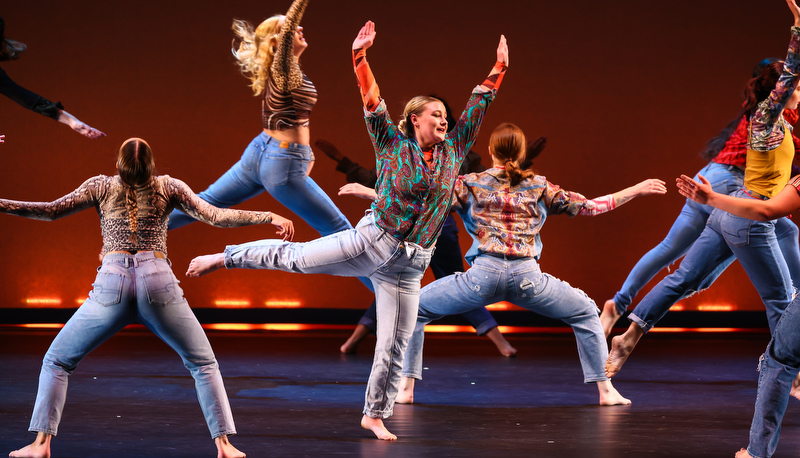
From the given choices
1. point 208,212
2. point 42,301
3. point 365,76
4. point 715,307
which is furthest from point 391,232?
point 715,307

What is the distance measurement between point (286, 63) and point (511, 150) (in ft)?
3.90

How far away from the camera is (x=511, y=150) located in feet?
14.7

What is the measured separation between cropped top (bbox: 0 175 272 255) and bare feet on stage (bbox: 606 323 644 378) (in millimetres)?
2369

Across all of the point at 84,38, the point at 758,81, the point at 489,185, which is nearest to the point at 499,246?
the point at 489,185

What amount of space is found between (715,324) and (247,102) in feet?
15.7

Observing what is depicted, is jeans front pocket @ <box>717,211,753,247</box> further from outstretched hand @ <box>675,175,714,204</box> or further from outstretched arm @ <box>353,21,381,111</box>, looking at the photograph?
outstretched arm @ <box>353,21,381,111</box>

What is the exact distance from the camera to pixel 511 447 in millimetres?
3631

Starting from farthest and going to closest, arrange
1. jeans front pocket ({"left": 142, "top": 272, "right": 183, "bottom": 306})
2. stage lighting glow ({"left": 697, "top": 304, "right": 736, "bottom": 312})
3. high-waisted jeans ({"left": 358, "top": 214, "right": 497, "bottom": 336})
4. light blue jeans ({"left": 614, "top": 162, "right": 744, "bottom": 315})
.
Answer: stage lighting glow ({"left": 697, "top": 304, "right": 736, "bottom": 312}) < high-waisted jeans ({"left": 358, "top": 214, "right": 497, "bottom": 336}) < light blue jeans ({"left": 614, "top": 162, "right": 744, "bottom": 315}) < jeans front pocket ({"left": 142, "top": 272, "right": 183, "bottom": 306})

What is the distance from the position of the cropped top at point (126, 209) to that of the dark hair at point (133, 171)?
12 millimetres

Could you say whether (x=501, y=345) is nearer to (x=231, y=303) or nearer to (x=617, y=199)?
(x=617, y=199)

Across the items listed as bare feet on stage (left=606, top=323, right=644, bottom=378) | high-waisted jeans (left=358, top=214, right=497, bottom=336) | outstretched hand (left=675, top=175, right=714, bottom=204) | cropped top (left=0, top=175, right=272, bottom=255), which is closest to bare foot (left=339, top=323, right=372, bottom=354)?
high-waisted jeans (left=358, top=214, right=497, bottom=336)

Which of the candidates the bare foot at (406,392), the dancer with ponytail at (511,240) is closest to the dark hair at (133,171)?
the dancer with ponytail at (511,240)

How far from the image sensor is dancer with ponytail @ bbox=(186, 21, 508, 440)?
367 cm

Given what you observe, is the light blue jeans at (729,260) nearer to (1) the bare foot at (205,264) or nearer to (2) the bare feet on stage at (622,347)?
(2) the bare feet on stage at (622,347)
